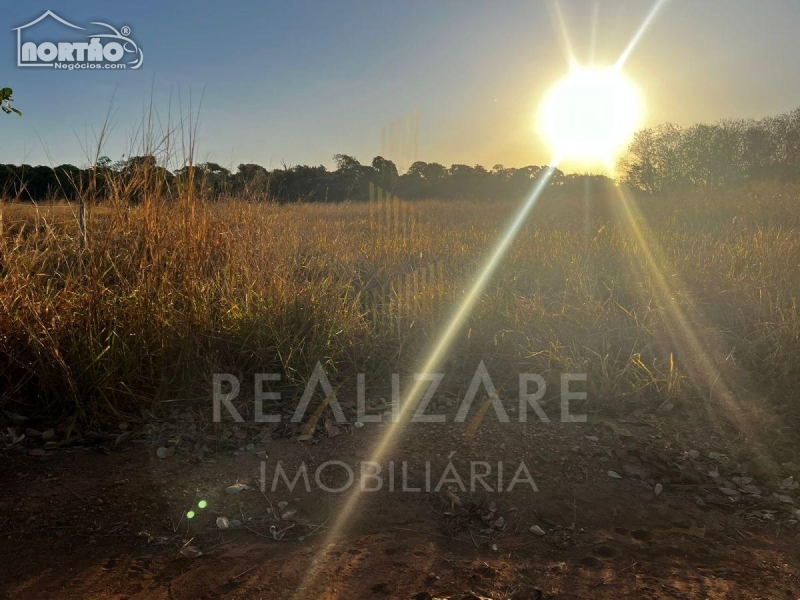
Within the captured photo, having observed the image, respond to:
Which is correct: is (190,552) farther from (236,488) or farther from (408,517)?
(408,517)

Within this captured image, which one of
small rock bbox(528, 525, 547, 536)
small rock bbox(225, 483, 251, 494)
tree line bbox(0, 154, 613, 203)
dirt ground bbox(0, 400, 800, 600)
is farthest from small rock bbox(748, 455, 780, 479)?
tree line bbox(0, 154, 613, 203)

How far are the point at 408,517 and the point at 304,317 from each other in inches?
56.2

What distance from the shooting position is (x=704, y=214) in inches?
295

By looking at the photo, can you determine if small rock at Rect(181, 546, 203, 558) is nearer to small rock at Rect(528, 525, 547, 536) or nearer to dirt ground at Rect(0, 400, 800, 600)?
dirt ground at Rect(0, 400, 800, 600)

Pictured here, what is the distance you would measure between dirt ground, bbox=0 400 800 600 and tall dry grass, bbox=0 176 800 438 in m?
0.32

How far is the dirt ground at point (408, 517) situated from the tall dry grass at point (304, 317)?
1.04ft

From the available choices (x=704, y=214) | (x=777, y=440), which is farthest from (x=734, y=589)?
(x=704, y=214)

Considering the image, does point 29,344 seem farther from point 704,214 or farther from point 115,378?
point 704,214

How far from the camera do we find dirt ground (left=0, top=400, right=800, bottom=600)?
1541 mm

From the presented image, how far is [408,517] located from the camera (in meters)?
1.85

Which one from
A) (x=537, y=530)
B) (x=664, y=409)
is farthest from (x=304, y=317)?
(x=664, y=409)

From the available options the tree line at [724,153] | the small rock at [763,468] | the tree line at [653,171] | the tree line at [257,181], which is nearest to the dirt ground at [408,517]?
the small rock at [763,468]

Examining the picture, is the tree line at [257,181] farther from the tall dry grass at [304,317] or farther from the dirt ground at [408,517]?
the dirt ground at [408,517]

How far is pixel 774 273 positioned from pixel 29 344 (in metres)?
4.78
